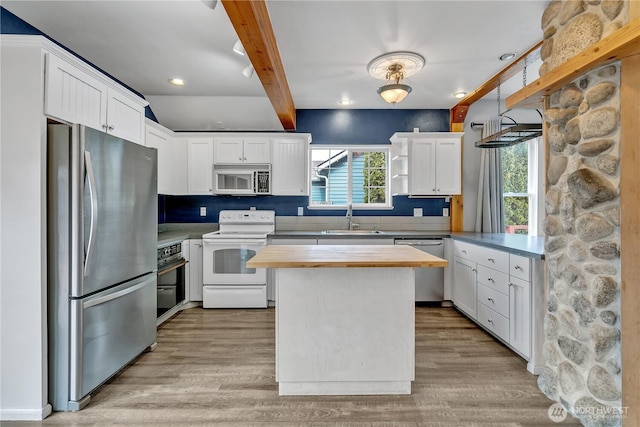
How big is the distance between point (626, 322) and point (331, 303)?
1.48 metres

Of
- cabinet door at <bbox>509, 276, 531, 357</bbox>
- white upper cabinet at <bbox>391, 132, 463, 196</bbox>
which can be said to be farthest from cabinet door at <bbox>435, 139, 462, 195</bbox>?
cabinet door at <bbox>509, 276, 531, 357</bbox>

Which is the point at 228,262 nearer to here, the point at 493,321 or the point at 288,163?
the point at 288,163

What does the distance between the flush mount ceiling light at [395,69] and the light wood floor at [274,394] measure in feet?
7.18

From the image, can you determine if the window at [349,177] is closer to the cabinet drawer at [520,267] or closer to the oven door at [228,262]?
the oven door at [228,262]

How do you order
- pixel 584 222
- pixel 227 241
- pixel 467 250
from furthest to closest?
pixel 227 241, pixel 467 250, pixel 584 222

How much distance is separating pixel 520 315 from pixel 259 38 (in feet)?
9.01

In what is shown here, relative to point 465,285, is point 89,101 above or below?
above

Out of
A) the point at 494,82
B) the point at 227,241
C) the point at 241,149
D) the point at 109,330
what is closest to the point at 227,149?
the point at 241,149

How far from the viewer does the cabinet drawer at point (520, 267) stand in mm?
2225

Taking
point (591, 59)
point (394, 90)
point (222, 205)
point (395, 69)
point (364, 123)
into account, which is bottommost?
point (222, 205)

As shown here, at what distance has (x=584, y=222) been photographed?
1577 millimetres

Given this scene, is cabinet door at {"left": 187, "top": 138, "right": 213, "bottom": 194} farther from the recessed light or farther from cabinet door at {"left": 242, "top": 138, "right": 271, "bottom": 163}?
the recessed light

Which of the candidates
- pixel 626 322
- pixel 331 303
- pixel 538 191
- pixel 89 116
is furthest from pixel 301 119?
pixel 626 322

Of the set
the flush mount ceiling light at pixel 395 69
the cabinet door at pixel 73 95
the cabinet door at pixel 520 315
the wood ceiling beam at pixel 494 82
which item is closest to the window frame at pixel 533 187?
the wood ceiling beam at pixel 494 82
